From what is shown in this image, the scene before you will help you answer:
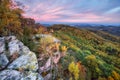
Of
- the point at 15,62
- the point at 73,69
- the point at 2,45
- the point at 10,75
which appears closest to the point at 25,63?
the point at 15,62

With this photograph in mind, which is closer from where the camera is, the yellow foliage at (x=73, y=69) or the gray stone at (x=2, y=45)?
the gray stone at (x=2, y=45)

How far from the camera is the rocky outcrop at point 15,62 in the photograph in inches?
960

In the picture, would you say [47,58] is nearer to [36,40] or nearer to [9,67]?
A: [36,40]

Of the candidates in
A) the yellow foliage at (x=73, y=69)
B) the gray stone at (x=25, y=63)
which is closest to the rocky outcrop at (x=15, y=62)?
the gray stone at (x=25, y=63)

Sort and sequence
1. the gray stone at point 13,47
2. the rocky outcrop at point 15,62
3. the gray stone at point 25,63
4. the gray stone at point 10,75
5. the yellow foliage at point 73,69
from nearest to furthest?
the gray stone at point 10,75
the rocky outcrop at point 15,62
the gray stone at point 25,63
the gray stone at point 13,47
the yellow foliage at point 73,69

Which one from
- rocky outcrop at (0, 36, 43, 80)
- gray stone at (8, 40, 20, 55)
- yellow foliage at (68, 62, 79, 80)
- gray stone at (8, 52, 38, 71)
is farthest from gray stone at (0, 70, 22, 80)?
yellow foliage at (68, 62, 79, 80)

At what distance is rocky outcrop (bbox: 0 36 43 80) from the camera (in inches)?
960

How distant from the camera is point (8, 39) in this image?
31156mm

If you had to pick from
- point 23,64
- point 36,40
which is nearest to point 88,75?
point 36,40

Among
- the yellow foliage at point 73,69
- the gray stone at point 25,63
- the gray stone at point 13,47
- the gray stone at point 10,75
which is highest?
the gray stone at point 13,47

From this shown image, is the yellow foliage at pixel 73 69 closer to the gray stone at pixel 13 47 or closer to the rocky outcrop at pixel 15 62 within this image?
the rocky outcrop at pixel 15 62

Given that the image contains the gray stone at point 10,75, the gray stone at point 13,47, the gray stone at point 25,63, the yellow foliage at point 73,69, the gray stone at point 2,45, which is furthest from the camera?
the yellow foliage at point 73,69

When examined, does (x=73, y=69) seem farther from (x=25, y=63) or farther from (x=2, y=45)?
(x=2, y=45)

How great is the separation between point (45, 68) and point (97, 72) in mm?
47085
